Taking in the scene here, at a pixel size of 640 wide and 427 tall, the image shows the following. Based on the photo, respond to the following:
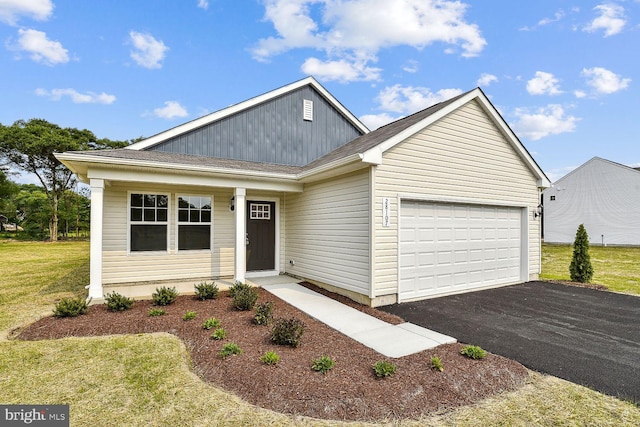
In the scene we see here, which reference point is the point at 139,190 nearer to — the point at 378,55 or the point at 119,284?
the point at 119,284

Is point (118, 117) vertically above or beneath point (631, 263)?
above

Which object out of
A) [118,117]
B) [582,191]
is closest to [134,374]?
[118,117]

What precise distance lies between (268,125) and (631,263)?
57.6ft

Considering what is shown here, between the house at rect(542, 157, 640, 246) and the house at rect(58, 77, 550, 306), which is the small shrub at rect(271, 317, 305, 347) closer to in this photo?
the house at rect(58, 77, 550, 306)

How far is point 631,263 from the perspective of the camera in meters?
14.0

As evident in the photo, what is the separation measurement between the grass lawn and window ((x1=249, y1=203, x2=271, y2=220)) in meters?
5.11

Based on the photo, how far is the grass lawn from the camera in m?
2.64

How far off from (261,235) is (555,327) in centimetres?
728

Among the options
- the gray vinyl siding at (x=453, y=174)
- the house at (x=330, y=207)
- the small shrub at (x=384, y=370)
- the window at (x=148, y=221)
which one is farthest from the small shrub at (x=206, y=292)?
the small shrub at (x=384, y=370)

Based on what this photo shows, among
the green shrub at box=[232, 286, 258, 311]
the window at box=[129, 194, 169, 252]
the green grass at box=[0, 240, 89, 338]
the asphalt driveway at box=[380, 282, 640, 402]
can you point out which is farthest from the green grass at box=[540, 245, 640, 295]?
the green grass at box=[0, 240, 89, 338]

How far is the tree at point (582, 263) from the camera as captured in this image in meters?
9.01

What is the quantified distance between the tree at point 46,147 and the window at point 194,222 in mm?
24124

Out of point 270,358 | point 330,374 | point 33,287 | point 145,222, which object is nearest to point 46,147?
point 33,287

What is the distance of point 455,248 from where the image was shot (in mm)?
7535
